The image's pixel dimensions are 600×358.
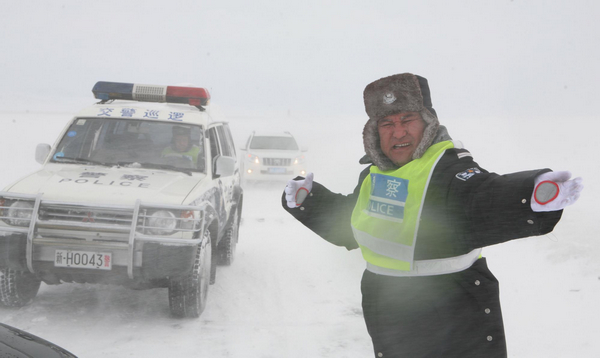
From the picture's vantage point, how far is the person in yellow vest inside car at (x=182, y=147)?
600 cm

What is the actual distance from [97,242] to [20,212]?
0.77 m

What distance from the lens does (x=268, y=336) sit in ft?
15.7

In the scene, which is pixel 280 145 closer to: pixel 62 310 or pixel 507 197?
pixel 62 310

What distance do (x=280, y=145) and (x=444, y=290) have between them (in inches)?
566

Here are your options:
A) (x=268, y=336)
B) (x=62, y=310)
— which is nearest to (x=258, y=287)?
(x=268, y=336)

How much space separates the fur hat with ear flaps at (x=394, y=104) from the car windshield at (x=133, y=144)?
3708mm

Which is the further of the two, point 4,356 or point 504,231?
point 4,356

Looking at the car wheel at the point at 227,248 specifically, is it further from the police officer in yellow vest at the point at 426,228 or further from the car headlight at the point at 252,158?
the car headlight at the point at 252,158

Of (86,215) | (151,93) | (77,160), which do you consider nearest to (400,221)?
(86,215)

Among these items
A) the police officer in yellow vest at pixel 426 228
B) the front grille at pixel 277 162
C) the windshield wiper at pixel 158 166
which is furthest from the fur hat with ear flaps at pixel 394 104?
the front grille at pixel 277 162

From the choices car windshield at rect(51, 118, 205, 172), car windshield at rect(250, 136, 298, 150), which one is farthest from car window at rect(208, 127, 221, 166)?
car windshield at rect(250, 136, 298, 150)

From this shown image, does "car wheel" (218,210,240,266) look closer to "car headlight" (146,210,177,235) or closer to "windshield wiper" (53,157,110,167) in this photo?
"windshield wiper" (53,157,110,167)

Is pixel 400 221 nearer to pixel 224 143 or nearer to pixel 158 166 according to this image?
pixel 158 166

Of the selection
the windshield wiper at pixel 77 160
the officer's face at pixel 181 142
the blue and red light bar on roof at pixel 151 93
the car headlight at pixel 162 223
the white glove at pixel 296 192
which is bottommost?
the car headlight at pixel 162 223
